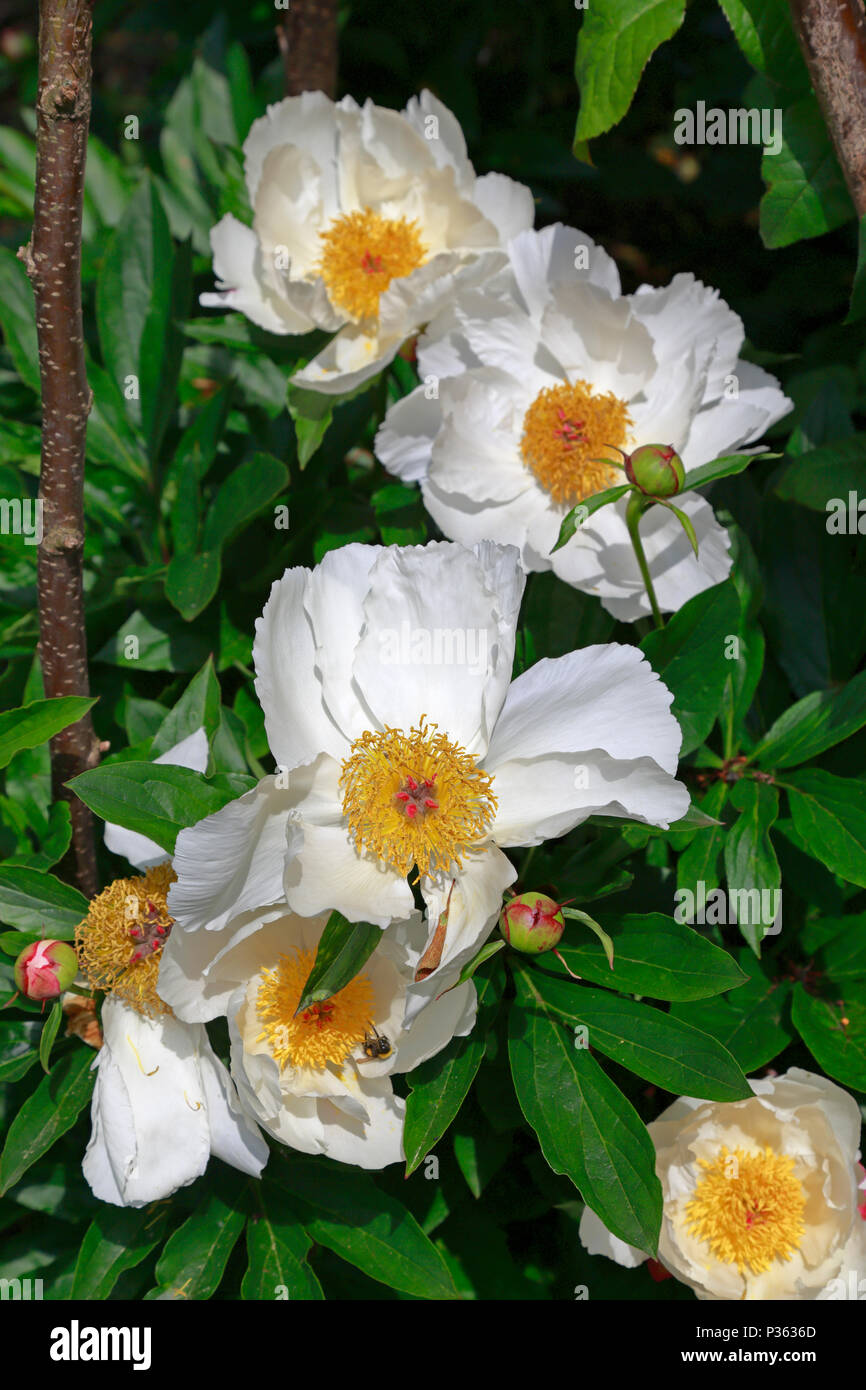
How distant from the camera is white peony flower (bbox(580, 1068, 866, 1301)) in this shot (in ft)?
4.66

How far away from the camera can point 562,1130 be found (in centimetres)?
128

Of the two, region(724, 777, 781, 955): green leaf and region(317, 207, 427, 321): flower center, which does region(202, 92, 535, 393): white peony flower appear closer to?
region(317, 207, 427, 321): flower center

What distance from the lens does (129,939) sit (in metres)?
1.38

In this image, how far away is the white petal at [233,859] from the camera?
1.13 meters

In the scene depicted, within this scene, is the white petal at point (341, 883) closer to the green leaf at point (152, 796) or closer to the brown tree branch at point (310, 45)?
the green leaf at point (152, 796)

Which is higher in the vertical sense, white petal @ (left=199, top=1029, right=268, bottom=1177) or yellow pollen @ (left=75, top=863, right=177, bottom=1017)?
yellow pollen @ (left=75, top=863, right=177, bottom=1017)

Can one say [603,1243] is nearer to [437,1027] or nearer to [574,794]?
[437,1027]

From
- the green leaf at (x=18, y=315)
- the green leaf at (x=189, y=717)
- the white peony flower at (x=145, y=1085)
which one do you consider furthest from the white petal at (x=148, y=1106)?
the green leaf at (x=18, y=315)

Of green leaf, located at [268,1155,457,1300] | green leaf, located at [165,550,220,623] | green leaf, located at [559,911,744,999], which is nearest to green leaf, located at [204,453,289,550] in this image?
green leaf, located at [165,550,220,623]

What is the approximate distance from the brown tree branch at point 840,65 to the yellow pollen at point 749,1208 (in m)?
1.18

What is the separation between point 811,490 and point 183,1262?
1.24 m

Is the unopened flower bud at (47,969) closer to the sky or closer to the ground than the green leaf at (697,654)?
closer to the ground

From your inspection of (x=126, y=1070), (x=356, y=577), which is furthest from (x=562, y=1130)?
(x=356, y=577)

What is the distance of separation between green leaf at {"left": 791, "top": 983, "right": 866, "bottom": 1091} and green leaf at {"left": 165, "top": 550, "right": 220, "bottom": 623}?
929mm
